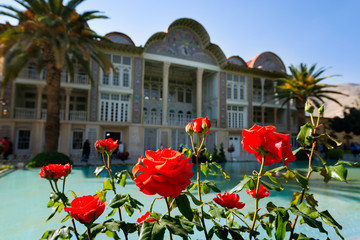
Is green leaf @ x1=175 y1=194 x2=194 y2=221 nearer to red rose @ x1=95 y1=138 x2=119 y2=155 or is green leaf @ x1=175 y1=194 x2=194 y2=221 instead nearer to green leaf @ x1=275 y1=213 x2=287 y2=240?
green leaf @ x1=275 y1=213 x2=287 y2=240

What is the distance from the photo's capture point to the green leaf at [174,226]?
825 millimetres

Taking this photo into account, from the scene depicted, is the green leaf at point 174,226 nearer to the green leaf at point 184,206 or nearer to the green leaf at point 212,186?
the green leaf at point 184,206

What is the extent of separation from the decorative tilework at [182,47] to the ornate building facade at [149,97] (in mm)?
85

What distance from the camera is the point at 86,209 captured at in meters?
1.00

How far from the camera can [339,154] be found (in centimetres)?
1959

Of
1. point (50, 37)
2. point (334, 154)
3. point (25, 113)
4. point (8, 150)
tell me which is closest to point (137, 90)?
point (50, 37)

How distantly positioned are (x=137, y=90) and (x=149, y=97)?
180 inches

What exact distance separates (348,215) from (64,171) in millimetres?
5516

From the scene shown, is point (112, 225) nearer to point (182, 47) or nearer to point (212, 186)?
point (212, 186)

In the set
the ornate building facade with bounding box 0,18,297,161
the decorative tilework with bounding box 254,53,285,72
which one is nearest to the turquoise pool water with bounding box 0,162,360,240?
the ornate building facade with bounding box 0,18,297,161

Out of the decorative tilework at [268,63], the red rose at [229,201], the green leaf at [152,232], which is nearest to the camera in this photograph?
the green leaf at [152,232]

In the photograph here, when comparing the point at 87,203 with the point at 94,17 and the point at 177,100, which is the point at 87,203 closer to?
the point at 94,17

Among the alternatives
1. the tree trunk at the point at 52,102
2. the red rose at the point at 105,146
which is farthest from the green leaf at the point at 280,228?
the tree trunk at the point at 52,102

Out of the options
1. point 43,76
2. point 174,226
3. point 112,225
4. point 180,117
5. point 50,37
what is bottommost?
point 112,225
